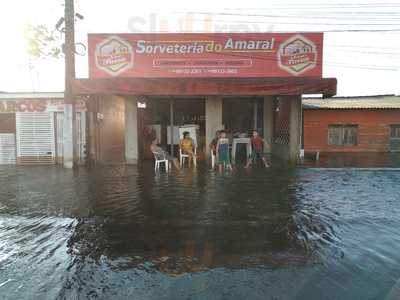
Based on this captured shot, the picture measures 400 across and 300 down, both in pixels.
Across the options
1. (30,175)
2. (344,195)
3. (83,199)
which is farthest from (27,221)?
(344,195)

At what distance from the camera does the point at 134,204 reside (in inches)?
293

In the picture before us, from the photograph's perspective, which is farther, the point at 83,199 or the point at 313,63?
the point at 313,63

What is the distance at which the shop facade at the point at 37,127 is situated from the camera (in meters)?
14.4

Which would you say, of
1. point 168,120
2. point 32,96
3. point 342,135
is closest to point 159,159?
point 168,120

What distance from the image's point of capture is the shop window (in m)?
23.3

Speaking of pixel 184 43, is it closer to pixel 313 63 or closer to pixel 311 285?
pixel 313 63

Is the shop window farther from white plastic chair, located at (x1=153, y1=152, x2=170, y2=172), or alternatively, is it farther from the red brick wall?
white plastic chair, located at (x1=153, y1=152, x2=170, y2=172)

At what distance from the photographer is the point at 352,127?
23.3 meters

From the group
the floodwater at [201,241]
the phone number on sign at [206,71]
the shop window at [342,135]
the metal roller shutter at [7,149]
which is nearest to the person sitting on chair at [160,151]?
the floodwater at [201,241]

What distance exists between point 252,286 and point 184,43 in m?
12.0

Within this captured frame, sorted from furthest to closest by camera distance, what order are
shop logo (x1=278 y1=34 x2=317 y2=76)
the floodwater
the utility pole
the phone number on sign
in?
the phone number on sign → shop logo (x1=278 y1=34 x2=317 y2=76) → the utility pole → the floodwater

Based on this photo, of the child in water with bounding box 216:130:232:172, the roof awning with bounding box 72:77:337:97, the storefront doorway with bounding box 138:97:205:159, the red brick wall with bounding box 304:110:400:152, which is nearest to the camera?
the child in water with bounding box 216:130:232:172

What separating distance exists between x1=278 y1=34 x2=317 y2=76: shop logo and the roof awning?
4.75 ft

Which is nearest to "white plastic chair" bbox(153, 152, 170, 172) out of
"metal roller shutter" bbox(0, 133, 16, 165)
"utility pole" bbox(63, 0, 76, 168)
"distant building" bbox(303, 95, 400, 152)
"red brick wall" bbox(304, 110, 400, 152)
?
"utility pole" bbox(63, 0, 76, 168)
